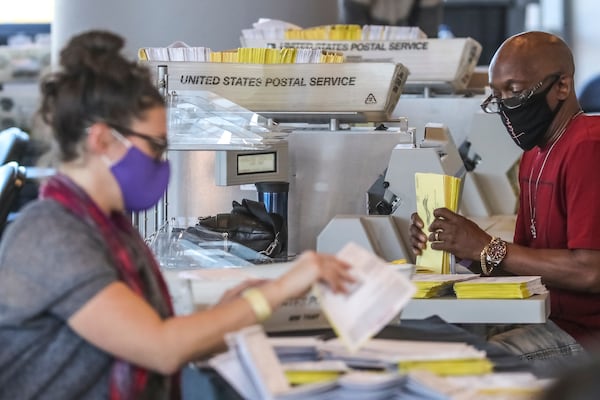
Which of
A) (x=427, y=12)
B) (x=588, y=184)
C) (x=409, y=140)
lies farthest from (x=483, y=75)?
(x=588, y=184)

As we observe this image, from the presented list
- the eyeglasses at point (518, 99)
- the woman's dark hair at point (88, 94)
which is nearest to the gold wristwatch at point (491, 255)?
the eyeglasses at point (518, 99)

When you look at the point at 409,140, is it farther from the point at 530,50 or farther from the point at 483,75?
the point at 483,75

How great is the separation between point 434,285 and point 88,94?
109 centimetres

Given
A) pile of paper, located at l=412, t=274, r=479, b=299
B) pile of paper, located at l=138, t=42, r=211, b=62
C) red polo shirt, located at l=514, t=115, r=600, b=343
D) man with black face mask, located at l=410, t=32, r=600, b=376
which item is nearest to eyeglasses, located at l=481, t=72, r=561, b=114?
man with black face mask, located at l=410, t=32, r=600, b=376

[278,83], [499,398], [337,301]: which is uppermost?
[278,83]

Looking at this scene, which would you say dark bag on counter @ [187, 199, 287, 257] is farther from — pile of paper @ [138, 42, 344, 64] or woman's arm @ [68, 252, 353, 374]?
woman's arm @ [68, 252, 353, 374]

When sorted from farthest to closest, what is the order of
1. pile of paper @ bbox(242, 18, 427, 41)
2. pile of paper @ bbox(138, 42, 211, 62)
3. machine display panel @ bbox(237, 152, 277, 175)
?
pile of paper @ bbox(242, 18, 427, 41) < pile of paper @ bbox(138, 42, 211, 62) < machine display panel @ bbox(237, 152, 277, 175)

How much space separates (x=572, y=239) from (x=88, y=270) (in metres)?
1.54

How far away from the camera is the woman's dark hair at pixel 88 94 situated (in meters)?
1.70

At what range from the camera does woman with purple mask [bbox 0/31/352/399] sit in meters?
1.62

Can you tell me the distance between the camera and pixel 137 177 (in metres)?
1.73

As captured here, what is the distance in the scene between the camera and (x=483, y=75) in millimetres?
5945

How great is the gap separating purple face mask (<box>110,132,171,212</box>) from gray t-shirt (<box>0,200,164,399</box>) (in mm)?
97

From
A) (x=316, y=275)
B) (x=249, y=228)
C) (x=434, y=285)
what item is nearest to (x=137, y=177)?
(x=316, y=275)
